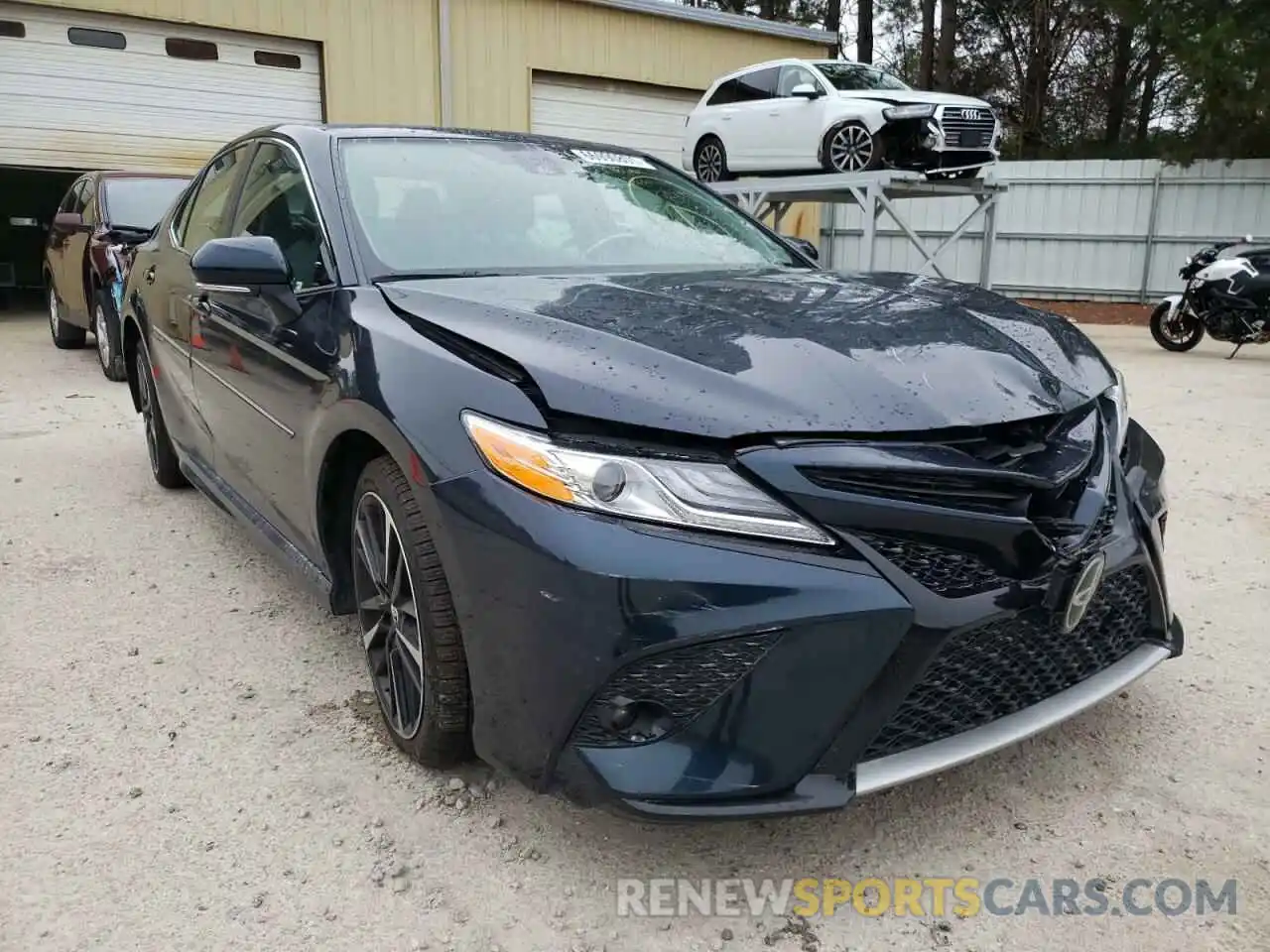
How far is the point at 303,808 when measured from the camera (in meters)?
2.18

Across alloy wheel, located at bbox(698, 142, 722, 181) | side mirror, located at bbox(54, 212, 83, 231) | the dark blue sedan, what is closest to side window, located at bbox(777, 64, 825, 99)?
alloy wheel, located at bbox(698, 142, 722, 181)

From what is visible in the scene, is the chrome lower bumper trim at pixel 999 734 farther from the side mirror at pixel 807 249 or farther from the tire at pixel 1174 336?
the tire at pixel 1174 336

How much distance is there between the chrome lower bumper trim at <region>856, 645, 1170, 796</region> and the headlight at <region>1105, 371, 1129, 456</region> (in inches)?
18.8

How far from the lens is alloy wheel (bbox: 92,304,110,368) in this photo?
7484 mm

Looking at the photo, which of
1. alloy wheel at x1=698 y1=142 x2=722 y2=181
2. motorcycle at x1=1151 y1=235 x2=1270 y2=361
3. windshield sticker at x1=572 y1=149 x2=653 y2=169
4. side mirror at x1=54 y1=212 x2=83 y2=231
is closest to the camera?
windshield sticker at x1=572 y1=149 x2=653 y2=169

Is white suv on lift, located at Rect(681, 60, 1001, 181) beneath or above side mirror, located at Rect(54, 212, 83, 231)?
above

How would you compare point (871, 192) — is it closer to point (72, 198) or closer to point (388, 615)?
point (72, 198)

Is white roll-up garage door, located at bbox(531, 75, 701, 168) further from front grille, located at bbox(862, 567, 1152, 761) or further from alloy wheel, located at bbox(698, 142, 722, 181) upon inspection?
front grille, located at bbox(862, 567, 1152, 761)

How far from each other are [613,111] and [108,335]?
29.6ft

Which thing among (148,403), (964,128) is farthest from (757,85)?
(148,403)

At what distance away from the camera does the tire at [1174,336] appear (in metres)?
10.1

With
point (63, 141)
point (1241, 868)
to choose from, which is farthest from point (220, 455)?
point (63, 141)

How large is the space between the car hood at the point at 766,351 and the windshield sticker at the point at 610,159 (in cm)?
90

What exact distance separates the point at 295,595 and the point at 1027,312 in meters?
2.45
